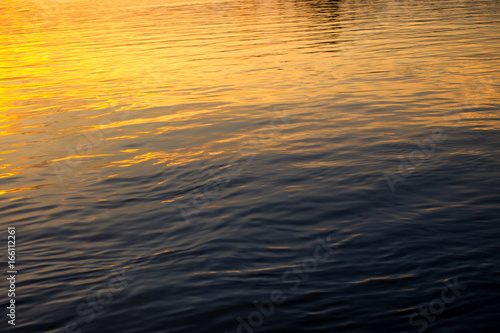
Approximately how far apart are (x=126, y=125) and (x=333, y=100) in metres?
6.95

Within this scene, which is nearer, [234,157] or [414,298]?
[414,298]

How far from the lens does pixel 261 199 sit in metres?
9.38

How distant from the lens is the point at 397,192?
920cm

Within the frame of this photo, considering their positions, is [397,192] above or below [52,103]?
below

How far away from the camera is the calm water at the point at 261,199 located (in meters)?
6.10

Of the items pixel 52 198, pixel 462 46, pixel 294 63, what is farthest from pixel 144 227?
pixel 462 46

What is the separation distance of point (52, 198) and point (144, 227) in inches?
110

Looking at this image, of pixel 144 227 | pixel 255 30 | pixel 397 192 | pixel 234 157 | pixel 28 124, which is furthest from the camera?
pixel 255 30

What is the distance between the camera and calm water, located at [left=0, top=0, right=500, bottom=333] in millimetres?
6102

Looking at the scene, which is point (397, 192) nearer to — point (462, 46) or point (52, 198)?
point (52, 198)

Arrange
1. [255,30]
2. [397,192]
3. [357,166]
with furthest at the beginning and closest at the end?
[255,30], [357,166], [397,192]

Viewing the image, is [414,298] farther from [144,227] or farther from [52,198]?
[52,198]

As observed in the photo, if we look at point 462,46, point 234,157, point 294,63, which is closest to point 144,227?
point 234,157

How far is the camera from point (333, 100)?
55.1ft
